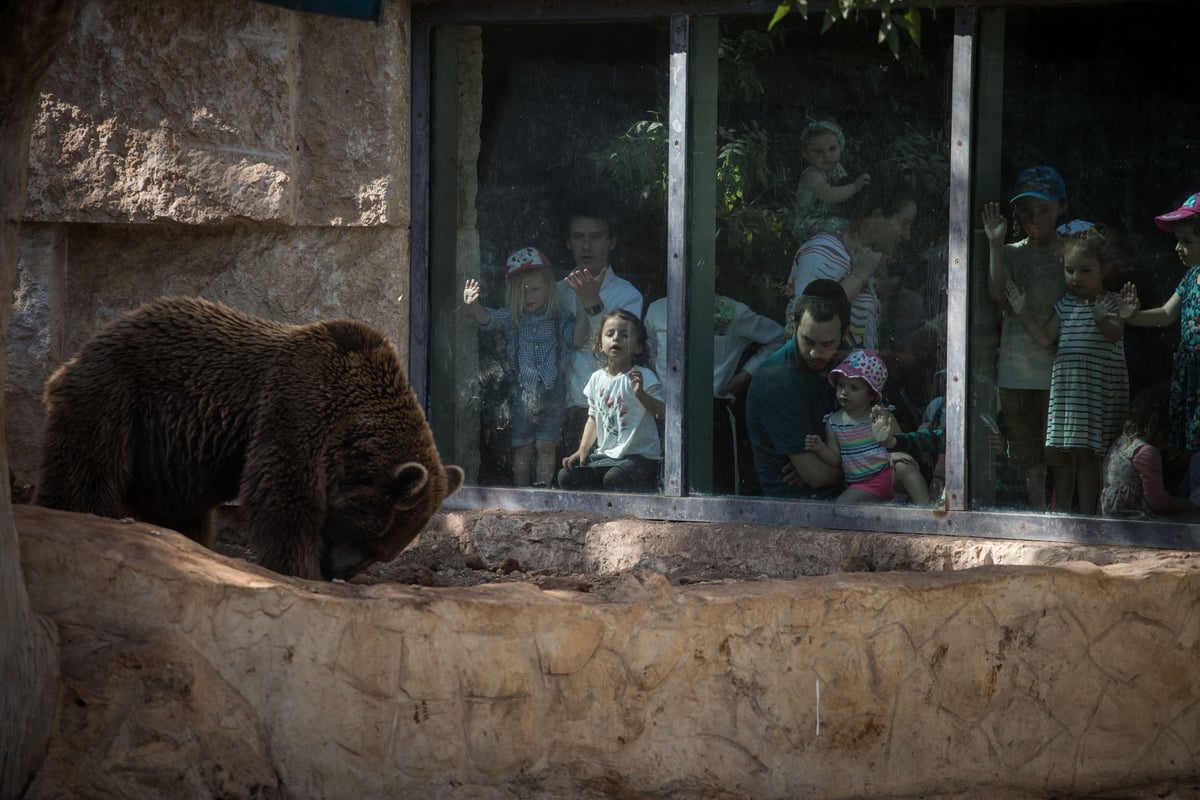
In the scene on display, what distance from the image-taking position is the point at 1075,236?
727 centimetres

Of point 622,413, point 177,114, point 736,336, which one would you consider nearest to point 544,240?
point 622,413

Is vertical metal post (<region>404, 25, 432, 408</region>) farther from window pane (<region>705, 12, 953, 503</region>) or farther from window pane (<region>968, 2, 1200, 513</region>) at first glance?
window pane (<region>968, 2, 1200, 513</region>)

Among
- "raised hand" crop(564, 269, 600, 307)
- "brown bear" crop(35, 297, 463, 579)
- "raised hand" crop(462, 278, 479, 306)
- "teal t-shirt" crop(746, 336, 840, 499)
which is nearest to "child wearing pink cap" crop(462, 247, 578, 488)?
"raised hand" crop(462, 278, 479, 306)

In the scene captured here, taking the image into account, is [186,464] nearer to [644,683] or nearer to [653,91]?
[644,683]

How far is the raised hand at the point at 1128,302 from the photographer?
7.18 meters

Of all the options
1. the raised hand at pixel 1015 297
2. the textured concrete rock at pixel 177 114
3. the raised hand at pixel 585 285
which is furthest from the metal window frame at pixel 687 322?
the textured concrete rock at pixel 177 114

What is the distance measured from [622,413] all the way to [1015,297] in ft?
8.08

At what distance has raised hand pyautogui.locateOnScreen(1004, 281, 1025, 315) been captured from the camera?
24.3 ft

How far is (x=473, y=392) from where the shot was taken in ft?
28.0

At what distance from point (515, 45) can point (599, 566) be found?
10.9ft

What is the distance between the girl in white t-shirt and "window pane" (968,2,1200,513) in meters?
1.96

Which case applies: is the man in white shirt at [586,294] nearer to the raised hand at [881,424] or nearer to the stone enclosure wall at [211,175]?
the stone enclosure wall at [211,175]

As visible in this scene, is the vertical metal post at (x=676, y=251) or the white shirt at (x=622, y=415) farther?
the white shirt at (x=622, y=415)

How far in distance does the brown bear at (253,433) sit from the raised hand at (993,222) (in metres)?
3.44
